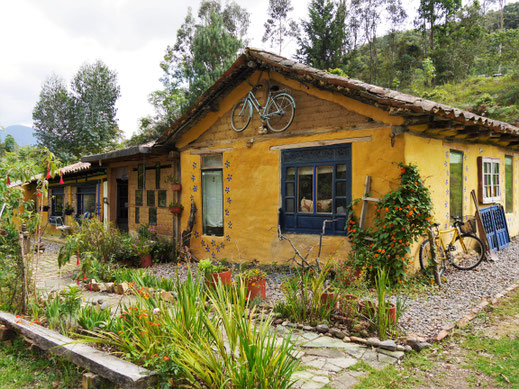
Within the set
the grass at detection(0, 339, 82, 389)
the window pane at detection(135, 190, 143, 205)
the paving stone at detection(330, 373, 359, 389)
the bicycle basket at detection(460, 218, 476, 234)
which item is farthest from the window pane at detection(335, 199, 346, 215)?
the window pane at detection(135, 190, 143, 205)

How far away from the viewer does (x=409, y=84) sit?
25891mm

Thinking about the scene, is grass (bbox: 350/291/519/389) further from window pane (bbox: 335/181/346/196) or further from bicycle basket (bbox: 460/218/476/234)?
bicycle basket (bbox: 460/218/476/234)

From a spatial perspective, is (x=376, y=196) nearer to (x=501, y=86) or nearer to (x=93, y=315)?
(x=93, y=315)

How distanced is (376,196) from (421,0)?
29.2 m

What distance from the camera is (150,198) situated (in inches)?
424

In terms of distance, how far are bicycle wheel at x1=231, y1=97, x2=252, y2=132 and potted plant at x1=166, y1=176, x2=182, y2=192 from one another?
7.40 feet

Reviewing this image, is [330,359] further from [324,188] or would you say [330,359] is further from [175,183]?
→ [175,183]

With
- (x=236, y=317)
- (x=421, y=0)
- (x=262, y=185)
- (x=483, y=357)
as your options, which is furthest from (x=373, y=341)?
(x=421, y=0)

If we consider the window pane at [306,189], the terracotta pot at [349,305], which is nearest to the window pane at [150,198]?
the window pane at [306,189]

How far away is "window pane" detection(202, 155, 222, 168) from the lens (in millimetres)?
8883

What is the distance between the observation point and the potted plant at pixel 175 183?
9.49 m

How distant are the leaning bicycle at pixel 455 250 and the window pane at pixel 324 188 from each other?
1807mm

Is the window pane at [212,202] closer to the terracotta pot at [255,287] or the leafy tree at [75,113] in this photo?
the terracotta pot at [255,287]

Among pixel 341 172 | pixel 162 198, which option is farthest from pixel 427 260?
pixel 162 198
